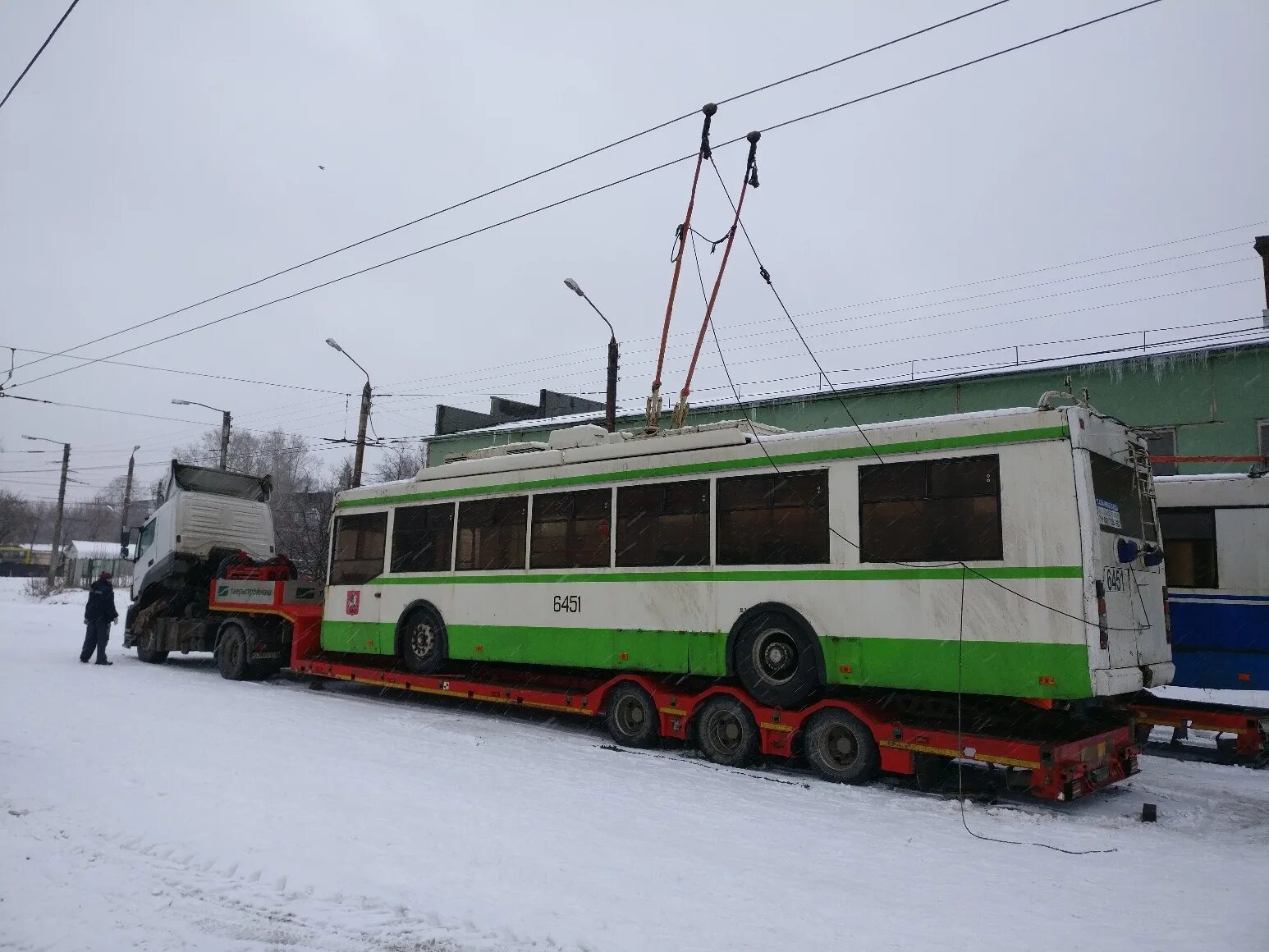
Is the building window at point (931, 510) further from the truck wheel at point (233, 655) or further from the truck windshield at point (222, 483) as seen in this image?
the truck windshield at point (222, 483)

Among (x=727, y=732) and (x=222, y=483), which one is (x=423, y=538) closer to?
(x=727, y=732)

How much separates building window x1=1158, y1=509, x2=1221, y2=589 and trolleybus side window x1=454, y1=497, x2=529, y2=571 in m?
8.05

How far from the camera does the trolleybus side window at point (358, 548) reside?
14008 millimetres

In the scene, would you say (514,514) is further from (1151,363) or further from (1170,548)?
(1151,363)

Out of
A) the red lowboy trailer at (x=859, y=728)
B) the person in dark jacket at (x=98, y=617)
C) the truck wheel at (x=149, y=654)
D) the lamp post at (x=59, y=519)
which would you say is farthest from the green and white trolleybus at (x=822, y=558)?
the lamp post at (x=59, y=519)

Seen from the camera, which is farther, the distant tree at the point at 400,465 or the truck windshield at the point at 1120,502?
Answer: the distant tree at the point at 400,465

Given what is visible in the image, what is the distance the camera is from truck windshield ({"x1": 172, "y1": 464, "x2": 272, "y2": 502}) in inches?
709

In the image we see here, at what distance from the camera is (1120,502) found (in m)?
8.55

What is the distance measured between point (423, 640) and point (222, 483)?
7.92 metres

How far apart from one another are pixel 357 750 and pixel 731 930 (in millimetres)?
5674

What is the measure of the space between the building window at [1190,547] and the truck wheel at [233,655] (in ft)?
46.4

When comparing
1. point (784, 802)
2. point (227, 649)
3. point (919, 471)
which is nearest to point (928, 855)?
point (784, 802)

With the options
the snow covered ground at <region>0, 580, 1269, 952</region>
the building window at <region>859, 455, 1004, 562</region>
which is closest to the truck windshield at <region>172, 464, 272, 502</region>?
the snow covered ground at <region>0, 580, 1269, 952</region>

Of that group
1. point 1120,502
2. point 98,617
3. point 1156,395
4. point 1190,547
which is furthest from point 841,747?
point 1156,395
